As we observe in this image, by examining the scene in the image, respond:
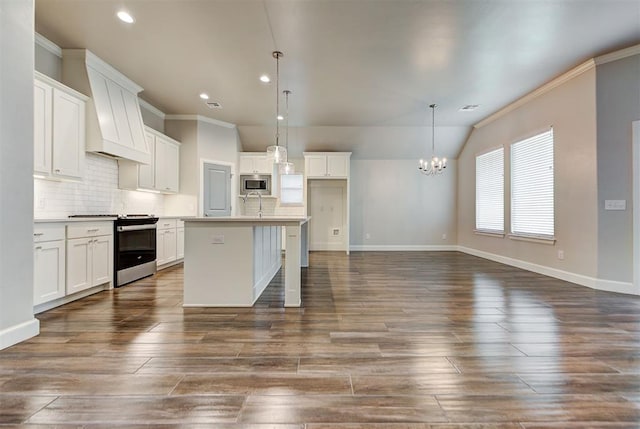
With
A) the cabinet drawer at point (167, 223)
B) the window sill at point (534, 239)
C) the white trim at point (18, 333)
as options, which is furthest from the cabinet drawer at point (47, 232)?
the window sill at point (534, 239)

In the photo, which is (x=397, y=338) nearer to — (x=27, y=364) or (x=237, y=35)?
(x=27, y=364)

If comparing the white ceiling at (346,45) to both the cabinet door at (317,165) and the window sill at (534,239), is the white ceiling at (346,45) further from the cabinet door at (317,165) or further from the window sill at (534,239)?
the window sill at (534,239)

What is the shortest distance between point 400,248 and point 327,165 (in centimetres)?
292

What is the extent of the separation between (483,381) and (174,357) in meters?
1.95

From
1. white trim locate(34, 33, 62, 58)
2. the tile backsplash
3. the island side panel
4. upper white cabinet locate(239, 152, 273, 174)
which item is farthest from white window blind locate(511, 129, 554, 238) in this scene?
white trim locate(34, 33, 62, 58)

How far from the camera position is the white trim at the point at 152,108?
559 centimetres

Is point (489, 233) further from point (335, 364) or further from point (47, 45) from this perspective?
point (47, 45)

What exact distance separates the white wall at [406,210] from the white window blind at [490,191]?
3.49ft

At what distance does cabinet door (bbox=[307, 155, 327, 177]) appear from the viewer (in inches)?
296

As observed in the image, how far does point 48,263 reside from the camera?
3.05 m

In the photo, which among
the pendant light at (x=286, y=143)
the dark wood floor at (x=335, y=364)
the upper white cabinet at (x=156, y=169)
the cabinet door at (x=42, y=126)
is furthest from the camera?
the upper white cabinet at (x=156, y=169)

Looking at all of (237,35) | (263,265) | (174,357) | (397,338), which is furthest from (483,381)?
(237,35)

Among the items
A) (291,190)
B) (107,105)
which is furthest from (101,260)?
(291,190)

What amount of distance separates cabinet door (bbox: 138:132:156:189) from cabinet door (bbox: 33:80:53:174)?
170cm
